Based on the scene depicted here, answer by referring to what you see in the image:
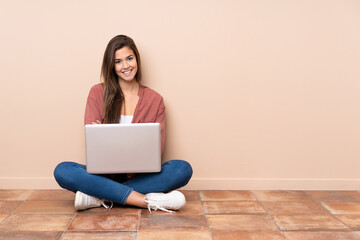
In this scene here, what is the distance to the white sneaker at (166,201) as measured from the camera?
7.17ft

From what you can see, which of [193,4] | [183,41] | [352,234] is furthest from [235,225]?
[193,4]

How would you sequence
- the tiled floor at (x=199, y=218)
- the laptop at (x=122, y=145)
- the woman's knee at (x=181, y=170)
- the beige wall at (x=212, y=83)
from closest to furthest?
the tiled floor at (x=199, y=218) < the laptop at (x=122, y=145) < the woman's knee at (x=181, y=170) < the beige wall at (x=212, y=83)

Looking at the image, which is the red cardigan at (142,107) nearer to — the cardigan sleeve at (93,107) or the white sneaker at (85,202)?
the cardigan sleeve at (93,107)

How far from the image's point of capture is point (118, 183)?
2.23 meters

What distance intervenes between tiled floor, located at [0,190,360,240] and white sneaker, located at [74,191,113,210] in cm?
3

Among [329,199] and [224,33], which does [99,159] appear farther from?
[329,199]

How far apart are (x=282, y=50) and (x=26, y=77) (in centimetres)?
170

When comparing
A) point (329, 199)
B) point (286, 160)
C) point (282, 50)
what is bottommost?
point (329, 199)

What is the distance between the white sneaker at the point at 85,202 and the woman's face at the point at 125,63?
2.49 ft

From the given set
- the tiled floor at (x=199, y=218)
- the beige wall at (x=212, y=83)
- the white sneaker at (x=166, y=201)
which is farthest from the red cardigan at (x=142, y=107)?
the tiled floor at (x=199, y=218)

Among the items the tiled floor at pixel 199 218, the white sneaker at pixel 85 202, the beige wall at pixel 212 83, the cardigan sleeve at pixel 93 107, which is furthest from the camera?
the beige wall at pixel 212 83

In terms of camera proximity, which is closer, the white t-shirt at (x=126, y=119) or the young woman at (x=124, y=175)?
the young woman at (x=124, y=175)

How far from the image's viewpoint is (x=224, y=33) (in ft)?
8.56

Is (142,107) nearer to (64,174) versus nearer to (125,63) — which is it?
(125,63)
